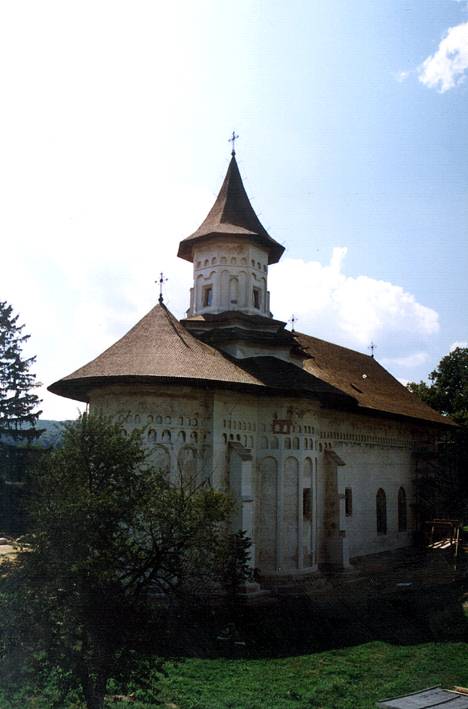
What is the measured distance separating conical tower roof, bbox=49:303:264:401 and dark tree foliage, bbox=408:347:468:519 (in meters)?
13.2

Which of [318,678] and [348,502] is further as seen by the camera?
[348,502]

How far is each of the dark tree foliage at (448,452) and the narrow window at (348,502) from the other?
5.46 meters

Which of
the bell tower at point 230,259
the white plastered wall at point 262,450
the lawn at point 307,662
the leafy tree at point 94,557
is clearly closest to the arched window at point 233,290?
the bell tower at point 230,259

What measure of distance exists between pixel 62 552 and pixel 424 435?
25207mm

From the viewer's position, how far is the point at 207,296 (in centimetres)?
2345

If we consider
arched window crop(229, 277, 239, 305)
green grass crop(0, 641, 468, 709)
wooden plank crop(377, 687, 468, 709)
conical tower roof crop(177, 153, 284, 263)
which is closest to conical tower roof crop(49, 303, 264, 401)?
arched window crop(229, 277, 239, 305)

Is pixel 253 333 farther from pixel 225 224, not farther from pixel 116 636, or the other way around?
pixel 116 636

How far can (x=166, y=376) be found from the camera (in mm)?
16438

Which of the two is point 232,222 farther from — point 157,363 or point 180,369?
point 180,369

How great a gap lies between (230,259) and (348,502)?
31.8 feet

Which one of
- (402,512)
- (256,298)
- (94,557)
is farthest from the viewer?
(402,512)

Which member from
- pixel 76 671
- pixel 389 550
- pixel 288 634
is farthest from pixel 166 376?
pixel 389 550

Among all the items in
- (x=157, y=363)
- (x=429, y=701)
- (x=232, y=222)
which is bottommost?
(x=429, y=701)

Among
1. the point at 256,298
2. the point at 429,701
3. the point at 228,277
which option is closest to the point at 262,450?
the point at 256,298
